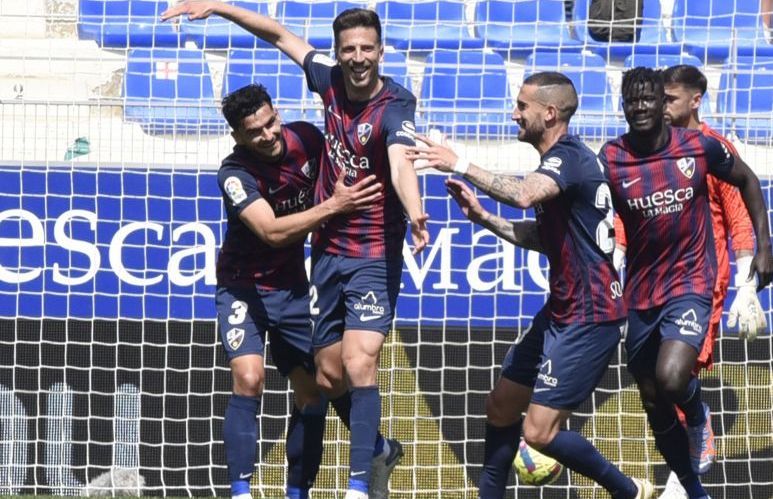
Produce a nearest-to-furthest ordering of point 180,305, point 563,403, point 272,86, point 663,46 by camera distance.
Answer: point 563,403
point 180,305
point 272,86
point 663,46

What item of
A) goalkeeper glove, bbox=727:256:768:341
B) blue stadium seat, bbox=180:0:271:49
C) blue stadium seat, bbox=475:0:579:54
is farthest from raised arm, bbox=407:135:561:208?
blue stadium seat, bbox=180:0:271:49

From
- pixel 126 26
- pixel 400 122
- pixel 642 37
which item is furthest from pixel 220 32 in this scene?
pixel 400 122

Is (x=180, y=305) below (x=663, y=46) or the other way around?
below

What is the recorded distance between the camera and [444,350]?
7891mm

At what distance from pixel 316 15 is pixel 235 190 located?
468cm

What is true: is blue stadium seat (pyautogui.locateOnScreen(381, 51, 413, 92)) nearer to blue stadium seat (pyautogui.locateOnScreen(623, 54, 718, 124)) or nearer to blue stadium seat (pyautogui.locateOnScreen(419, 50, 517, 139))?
blue stadium seat (pyautogui.locateOnScreen(419, 50, 517, 139))

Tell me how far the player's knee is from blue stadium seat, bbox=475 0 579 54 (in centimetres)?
508

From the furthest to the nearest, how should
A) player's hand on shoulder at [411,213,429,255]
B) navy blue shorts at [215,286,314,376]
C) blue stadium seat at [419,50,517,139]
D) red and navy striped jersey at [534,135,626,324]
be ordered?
1. blue stadium seat at [419,50,517,139]
2. navy blue shorts at [215,286,314,376]
3. red and navy striped jersey at [534,135,626,324]
4. player's hand on shoulder at [411,213,429,255]

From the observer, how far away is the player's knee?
6129mm

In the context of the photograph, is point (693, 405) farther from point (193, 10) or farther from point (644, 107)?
point (193, 10)

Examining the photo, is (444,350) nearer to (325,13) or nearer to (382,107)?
(382,107)

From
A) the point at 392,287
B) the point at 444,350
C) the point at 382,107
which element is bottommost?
the point at 444,350

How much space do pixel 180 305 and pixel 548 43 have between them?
428cm

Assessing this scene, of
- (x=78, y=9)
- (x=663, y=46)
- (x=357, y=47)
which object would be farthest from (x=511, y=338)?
(x=78, y=9)
